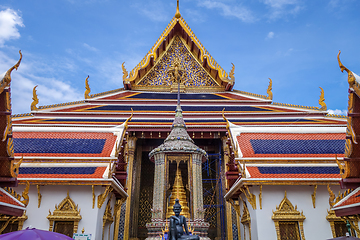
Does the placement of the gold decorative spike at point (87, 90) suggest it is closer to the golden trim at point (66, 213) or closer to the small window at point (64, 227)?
the golden trim at point (66, 213)

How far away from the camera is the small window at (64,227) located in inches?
230

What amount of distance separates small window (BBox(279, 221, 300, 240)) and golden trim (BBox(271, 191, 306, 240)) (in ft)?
0.33

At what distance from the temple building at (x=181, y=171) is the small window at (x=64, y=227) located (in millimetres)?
20

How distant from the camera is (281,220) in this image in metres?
5.66

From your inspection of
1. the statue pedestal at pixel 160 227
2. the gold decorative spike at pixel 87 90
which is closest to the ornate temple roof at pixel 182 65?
the gold decorative spike at pixel 87 90

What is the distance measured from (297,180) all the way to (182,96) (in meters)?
7.37

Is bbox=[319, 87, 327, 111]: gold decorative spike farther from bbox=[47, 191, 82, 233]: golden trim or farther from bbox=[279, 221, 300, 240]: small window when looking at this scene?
bbox=[47, 191, 82, 233]: golden trim

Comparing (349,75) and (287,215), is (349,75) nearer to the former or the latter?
(349,75)

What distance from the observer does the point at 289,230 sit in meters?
5.76

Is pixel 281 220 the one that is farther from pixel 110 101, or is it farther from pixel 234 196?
pixel 110 101

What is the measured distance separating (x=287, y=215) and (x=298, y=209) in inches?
→ 12.9

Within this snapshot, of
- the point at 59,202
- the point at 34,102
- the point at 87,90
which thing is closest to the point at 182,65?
the point at 87,90

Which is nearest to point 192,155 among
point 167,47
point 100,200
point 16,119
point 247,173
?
point 247,173

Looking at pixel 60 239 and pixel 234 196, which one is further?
pixel 234 196
